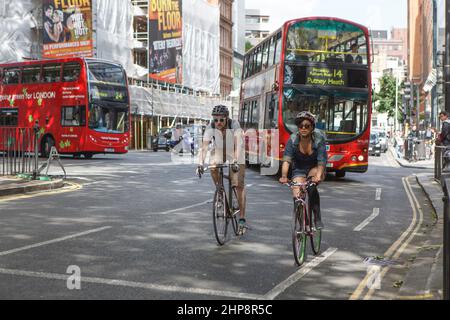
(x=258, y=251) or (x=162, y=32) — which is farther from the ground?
(x=162, y=32)

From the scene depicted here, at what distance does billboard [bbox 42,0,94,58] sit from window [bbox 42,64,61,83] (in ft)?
46.9

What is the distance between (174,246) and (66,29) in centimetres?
3935

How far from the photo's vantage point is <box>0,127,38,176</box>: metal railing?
17516mm

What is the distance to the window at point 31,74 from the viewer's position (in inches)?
1227

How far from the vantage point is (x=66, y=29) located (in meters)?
45.2

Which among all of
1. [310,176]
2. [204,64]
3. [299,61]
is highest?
[204,64]

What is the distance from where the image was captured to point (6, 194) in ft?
46.8

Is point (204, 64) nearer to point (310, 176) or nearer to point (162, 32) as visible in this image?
point (162, 32)

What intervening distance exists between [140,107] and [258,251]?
46.7m

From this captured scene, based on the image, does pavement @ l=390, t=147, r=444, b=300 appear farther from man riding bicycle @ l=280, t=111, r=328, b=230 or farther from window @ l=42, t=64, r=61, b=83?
window @ l=42, t=64, r=61, b=83

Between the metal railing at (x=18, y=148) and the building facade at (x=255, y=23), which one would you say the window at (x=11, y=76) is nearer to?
the metal railing at (x=18, y=148)

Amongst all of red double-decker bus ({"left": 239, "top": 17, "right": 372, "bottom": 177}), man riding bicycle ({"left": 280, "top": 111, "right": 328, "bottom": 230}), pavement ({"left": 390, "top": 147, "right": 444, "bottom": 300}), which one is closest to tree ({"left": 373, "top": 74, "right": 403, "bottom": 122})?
red double-decker bus ({"left": 239, "top": 17, "right": 372, "bottom": 177})
